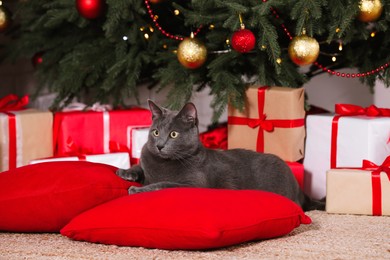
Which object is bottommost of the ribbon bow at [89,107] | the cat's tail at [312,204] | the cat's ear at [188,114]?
the cat's tail at [312,204]

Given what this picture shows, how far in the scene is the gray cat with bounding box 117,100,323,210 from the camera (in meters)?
1.88

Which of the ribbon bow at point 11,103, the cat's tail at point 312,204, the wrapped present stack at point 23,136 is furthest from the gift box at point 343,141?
the ribbon bow at point 11,103

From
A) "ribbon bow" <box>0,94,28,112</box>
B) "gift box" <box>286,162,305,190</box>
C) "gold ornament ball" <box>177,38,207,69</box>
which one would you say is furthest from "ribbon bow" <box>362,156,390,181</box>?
"ribbon bow" <box>0,94,28,112</box>

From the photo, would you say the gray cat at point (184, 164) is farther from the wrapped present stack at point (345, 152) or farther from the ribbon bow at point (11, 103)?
the ribbon bow at point (11, 103)

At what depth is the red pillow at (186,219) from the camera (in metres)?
1.53

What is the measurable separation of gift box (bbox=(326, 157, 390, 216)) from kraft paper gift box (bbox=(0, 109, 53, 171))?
36.4 inches

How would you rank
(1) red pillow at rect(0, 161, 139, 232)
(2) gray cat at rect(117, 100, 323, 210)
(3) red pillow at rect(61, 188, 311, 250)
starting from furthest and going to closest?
(2) gray cat at rect(117, 100, 323, 210)
(1) red pillow at rect(0, 161, 139, 232)
(3) red pillow at rect(61, 188, 311, 250)

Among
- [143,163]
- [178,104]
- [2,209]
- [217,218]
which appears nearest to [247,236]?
[217,218]

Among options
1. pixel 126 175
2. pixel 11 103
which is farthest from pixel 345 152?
pixel 11 103

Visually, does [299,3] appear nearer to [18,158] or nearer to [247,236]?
[247,236]

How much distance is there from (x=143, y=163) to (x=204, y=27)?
719 mm

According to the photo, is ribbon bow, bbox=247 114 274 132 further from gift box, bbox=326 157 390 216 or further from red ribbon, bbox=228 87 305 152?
gift box, bbox=326 157 390 216

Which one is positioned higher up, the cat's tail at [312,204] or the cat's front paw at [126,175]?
the cat's front paw at [126,175]

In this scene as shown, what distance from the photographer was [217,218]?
5.03 ft
